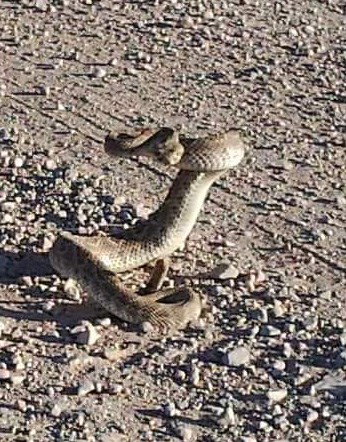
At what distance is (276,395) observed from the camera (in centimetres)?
693

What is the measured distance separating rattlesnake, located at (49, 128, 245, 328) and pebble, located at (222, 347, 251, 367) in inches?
14.6

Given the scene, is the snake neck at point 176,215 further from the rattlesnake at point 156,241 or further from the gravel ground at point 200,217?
the gravel ground at point 200,217

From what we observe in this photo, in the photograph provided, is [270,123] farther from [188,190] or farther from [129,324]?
[129,324]

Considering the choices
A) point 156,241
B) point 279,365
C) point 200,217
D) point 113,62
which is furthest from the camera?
point 113,62

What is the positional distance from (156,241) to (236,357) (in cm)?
116

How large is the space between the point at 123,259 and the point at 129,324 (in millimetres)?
635

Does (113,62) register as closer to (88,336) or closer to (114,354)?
(88,336)

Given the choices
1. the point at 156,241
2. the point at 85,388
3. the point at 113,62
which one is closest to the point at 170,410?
the point at 85,388

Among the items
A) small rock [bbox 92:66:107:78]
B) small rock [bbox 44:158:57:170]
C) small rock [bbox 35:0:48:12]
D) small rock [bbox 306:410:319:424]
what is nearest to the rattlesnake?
small rock [bbox 306:410:319:424]

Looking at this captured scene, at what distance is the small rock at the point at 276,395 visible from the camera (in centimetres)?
691

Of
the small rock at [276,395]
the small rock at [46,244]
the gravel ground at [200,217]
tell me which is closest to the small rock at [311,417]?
the gravel ground at [200,217]

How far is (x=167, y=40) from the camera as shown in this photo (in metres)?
11.7

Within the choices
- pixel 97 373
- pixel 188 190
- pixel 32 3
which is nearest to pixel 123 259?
pixel 188 190

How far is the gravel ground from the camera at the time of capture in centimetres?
690
